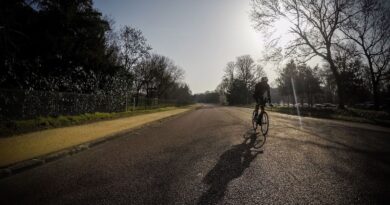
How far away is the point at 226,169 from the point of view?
6.28 meters

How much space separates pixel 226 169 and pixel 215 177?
0.69 meters

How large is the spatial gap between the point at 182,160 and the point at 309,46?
29.0m

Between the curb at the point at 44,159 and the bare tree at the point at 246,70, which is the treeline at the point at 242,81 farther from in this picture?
the curb at the point at 44,159

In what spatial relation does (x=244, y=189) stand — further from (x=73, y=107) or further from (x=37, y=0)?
(x=37, y=0)

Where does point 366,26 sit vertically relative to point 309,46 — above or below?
above

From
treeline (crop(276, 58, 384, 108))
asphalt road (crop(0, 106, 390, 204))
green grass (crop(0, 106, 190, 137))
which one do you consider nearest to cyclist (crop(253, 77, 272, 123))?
asphalt road (crop(0, 106, 390, 204))

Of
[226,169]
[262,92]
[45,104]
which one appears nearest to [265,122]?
[262,92]

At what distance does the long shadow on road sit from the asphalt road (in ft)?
0.05

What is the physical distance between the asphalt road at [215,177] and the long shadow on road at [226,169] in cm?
1

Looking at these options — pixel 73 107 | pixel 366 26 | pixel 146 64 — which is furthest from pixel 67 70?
pixel 146 64

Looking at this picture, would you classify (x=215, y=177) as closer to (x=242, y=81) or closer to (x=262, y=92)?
(x=262, y=92)

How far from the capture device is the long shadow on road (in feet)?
15.1

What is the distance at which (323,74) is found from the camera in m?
77.6

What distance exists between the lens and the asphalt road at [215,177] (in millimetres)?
4512
